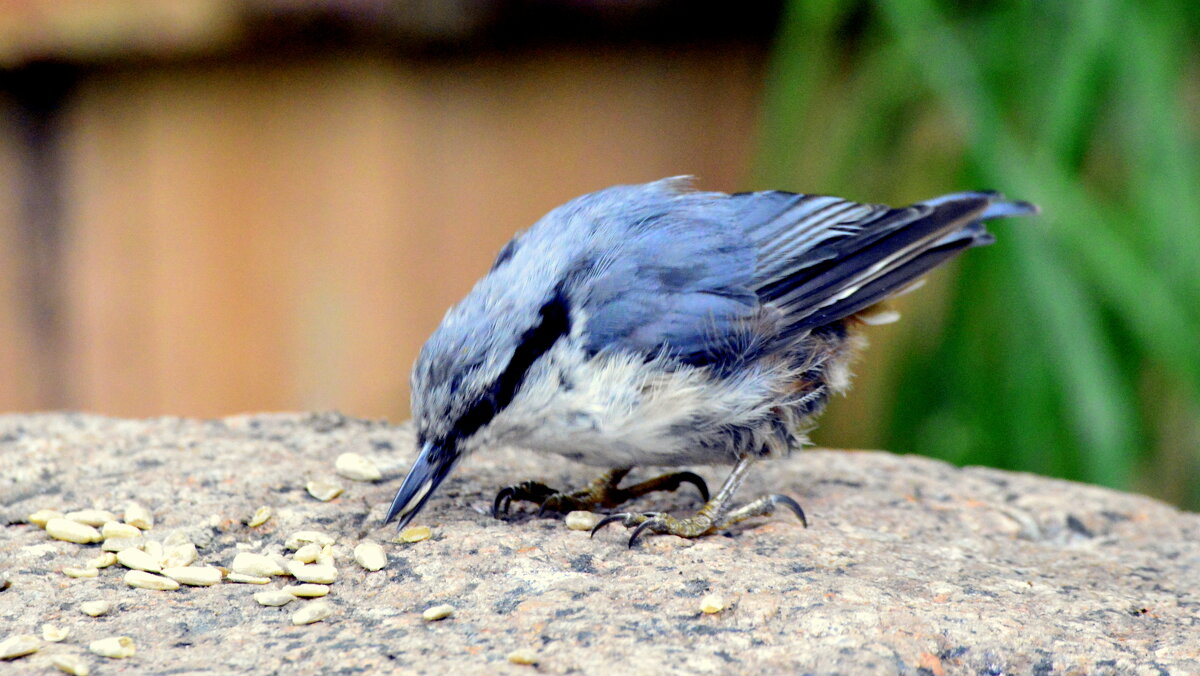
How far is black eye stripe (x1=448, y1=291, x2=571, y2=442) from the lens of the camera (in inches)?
90.2

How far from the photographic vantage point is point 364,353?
4.65 meters

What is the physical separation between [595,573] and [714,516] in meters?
0.44

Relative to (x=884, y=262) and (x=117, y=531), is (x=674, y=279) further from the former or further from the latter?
(x=117, y=531)

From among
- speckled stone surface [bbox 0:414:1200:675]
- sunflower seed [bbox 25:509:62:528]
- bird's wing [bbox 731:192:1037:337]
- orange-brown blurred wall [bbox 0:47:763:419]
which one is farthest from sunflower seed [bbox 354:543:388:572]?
orange-brown blurred wall [bbox 0:47:763:419]

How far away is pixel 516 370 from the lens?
232 centimetres

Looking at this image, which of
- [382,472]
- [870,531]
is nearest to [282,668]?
[382,472]

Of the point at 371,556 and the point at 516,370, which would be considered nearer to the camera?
the point at 371,556

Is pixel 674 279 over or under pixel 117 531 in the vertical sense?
over

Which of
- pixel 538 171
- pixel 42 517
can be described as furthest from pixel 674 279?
pixel 538 171

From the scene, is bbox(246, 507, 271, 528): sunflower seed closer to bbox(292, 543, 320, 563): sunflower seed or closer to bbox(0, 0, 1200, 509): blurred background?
bbox(292, 543, 320, 563): sunflower seed

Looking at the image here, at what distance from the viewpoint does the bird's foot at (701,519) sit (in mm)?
2398

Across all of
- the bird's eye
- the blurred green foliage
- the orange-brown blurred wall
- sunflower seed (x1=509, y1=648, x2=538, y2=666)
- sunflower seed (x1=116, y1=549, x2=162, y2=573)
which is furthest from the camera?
the orange-brown blurred wall

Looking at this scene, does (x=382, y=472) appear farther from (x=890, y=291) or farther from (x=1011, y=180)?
(x=1011, y=180)

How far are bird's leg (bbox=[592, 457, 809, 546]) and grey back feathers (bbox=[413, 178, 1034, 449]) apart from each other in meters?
0.29
